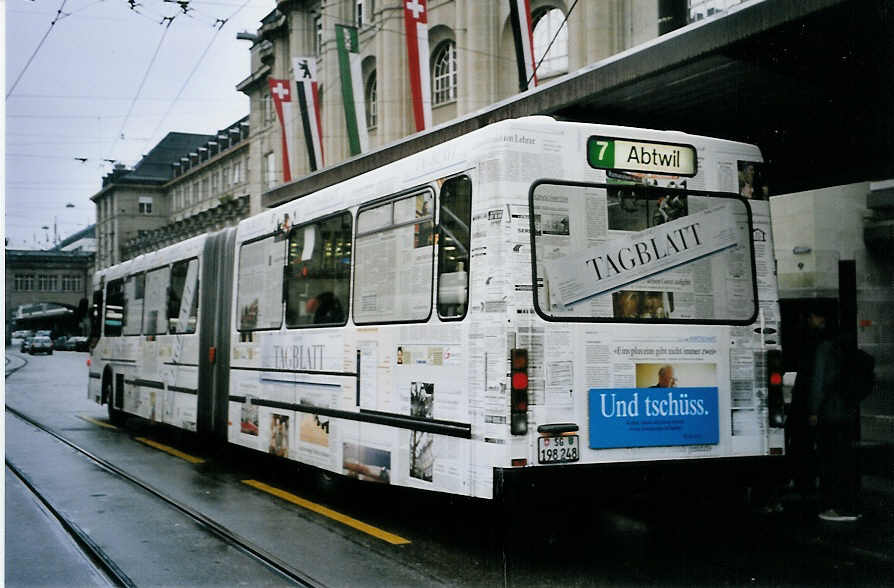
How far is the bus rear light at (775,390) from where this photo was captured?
7.54 meters

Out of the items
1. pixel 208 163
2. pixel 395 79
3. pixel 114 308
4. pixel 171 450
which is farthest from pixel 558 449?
pixel 208 163

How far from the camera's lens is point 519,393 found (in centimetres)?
658

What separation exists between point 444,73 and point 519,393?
27774mm

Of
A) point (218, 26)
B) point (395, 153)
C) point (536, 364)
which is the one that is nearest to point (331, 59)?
point (218, 26)

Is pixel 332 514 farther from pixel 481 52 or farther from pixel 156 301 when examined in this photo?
pixel 481 52

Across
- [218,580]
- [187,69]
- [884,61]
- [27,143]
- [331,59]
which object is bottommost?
[218,580]

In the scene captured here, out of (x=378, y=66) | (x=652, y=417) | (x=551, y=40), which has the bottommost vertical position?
(x=652, y=417)

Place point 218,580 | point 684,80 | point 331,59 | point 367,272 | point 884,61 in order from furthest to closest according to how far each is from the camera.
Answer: point 331,59 < point 684,80 < point 884,61 < point 367,272 < point 218,580

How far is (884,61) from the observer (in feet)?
30.7

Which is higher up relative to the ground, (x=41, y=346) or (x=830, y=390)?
(x=41, y=346)

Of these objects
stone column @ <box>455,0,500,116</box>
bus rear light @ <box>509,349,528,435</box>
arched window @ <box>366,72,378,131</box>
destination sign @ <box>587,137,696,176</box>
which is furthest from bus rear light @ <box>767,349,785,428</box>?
arched window @ <box>366,72,378,131</box>

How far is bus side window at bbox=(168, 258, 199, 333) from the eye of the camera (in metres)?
13.6

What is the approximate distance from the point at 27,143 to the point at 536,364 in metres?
4.02

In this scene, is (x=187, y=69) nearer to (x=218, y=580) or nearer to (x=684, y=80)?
(x=684, y=80)
